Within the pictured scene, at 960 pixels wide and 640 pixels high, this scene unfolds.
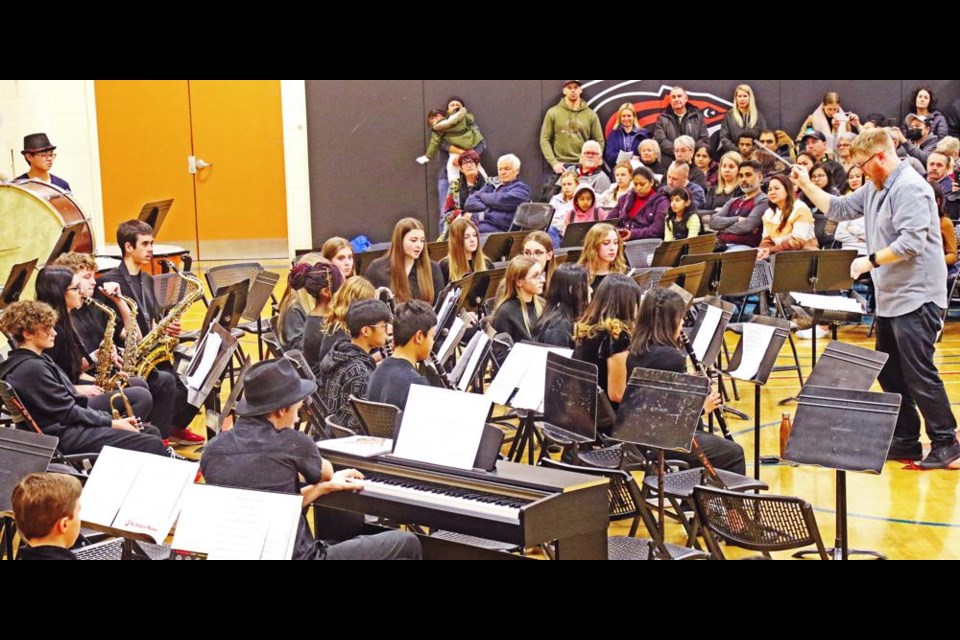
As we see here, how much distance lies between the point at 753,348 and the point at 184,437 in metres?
3.57

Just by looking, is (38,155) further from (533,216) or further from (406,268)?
(533,216)

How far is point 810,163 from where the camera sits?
10.7 metres

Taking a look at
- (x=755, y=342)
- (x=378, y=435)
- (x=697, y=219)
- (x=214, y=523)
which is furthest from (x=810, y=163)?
(x=214, y=523)

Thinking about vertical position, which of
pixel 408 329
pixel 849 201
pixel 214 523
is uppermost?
pixel 849 201

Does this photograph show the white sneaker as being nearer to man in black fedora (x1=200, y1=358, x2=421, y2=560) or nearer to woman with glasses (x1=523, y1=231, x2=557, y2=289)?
woman with glasses (x1=523, y1=231, x2=557, y2=289)

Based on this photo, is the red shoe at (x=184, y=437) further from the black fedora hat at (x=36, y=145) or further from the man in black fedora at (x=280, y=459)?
the man in black fedora at (x=280, y=459)

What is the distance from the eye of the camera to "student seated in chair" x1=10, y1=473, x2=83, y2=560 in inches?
139

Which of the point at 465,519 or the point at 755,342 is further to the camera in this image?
the point at 755,342

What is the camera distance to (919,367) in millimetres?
5887

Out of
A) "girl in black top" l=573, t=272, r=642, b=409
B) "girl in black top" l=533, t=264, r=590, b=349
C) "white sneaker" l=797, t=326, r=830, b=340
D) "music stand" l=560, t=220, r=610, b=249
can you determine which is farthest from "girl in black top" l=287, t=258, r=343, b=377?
"white sneaker" l=797, t=326, r=830, b=340

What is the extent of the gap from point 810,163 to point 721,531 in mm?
7281

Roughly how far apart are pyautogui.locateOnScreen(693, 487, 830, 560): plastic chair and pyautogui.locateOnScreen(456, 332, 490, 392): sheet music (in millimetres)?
1494

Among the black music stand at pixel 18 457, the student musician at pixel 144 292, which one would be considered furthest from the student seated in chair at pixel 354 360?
the student musician at pixel 144 292
